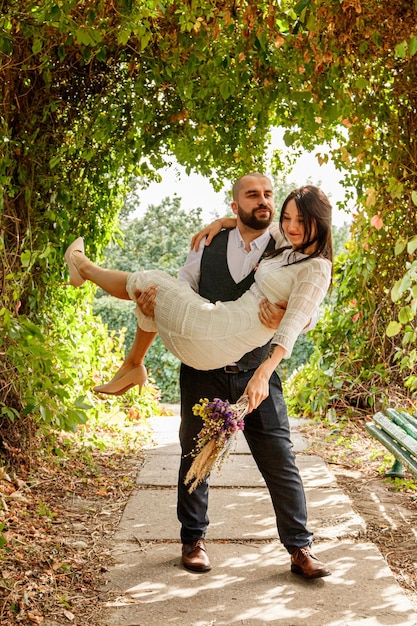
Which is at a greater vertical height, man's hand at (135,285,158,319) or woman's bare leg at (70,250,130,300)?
woman's bare leg at (70,250,130,300)

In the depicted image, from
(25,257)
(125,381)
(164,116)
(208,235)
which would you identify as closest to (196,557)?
(125,381)

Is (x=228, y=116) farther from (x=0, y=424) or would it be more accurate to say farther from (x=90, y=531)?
(x=90, y=531)

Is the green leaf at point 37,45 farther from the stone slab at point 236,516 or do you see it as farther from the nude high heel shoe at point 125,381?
the stone slab at point 236,516

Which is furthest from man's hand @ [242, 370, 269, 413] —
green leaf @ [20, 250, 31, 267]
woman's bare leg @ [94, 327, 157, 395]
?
green leaf @ [20, 250, 31, 267]

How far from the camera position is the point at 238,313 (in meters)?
2.95

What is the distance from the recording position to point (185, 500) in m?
3.29

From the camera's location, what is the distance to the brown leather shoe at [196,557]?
3.19m

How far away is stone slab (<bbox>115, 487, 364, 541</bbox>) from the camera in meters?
3.69

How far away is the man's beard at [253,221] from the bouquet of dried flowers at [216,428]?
0.88 meters

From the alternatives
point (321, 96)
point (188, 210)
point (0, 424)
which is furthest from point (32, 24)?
point (188, 210)

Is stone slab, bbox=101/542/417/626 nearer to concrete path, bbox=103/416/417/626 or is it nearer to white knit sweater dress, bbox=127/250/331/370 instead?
concrete path, bbox=103/416/417/626

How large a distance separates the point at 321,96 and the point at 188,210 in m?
8.62

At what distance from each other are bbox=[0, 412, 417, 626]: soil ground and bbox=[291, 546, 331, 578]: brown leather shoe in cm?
39

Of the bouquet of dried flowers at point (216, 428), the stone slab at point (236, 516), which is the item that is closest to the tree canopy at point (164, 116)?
the stone slab at point (236, 516)
